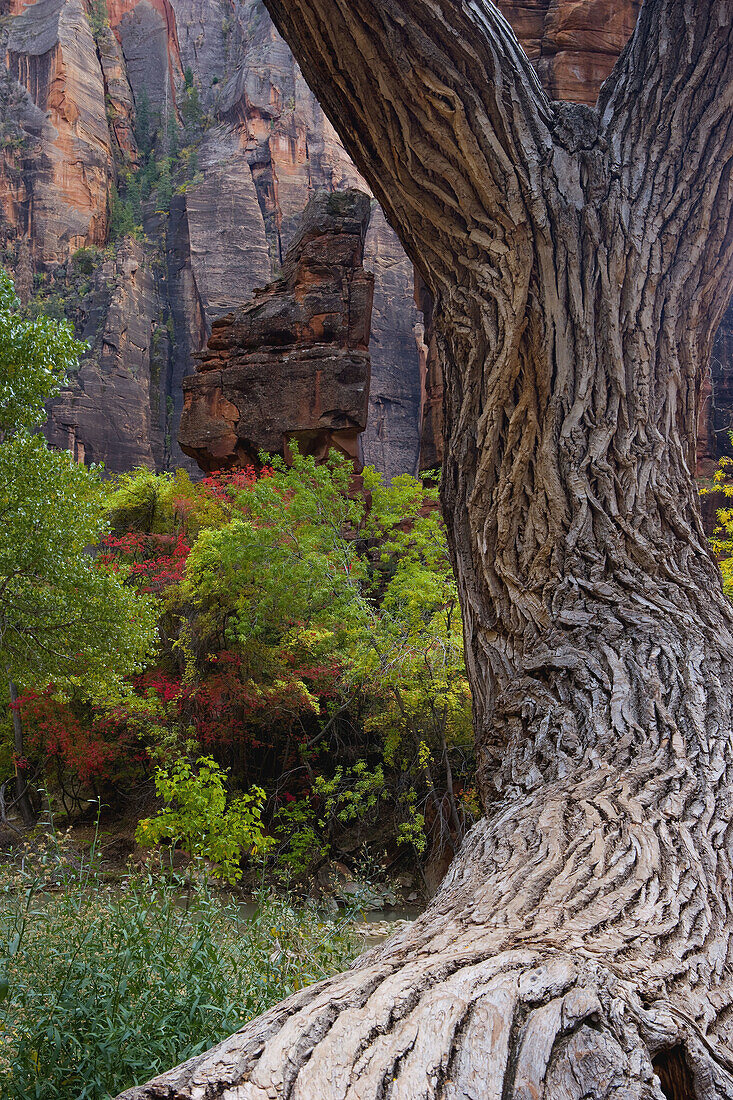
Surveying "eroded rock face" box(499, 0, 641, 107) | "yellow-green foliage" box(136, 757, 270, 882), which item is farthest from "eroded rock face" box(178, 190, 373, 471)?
"yellow-green foliage" box(136, 757, 270, 882)

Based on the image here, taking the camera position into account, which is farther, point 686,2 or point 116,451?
point 116,451

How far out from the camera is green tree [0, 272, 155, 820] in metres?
7.07

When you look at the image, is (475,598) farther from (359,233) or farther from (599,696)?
(359,233)

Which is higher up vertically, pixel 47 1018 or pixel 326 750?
pixel 47 1018

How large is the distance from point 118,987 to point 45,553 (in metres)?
5.45

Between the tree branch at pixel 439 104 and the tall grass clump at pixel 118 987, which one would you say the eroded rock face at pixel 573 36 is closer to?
the tree branch at pixel 439 104

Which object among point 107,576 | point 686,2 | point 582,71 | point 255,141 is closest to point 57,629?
point 107,576

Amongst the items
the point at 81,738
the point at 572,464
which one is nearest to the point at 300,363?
the point at 81,738

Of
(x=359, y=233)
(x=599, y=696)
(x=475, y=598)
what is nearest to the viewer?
(x=599, y=696)

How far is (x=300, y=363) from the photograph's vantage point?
20.4 meters

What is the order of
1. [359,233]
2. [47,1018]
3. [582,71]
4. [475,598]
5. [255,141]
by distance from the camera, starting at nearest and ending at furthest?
[47,1018] → [475,598] → [582,71] → [359,233] → [255,141]

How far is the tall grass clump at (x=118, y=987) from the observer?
7.80ft

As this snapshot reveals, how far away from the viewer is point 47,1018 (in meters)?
2.51

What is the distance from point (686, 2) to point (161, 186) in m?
46.3
